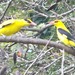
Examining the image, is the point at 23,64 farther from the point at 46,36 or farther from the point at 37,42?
the point at 46,36

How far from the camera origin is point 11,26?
2797 millimetres

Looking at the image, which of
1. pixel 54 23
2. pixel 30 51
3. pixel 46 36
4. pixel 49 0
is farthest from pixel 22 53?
pixel 49 0

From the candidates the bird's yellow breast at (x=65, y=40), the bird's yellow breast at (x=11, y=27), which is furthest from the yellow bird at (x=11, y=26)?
the bird's yellow breast at (x=65, y=40)

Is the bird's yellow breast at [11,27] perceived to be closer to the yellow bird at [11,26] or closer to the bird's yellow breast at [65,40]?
the yellow bird at [11,26]

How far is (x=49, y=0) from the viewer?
3686 millimetres

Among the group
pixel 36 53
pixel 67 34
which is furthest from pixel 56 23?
pixel 36 53

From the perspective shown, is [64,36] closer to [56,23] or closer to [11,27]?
[56,23]

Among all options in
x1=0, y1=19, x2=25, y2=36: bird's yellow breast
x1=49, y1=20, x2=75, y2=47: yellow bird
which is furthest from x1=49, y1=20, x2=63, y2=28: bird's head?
x1=0, y1=19, x2=25, y2=36: bird's yellow breast

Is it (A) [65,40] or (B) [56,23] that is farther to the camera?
(B) [56,23]

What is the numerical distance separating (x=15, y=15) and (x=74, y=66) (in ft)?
4.41

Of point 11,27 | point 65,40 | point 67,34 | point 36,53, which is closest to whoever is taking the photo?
point 65,40

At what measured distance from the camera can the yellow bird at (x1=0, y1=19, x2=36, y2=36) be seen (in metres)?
2.72

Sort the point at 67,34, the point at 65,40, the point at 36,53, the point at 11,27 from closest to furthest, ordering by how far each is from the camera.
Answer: the point at 65,40
the point at 67,34
the point at 11,27
the point at 36,53

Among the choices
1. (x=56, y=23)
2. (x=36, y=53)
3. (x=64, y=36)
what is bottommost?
(x=36, y=53)
